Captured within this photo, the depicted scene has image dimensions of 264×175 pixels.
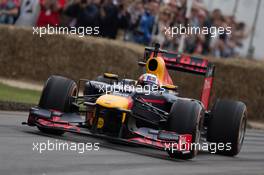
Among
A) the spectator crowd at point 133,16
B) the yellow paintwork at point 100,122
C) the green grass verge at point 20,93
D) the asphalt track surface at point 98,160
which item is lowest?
the green grass verge at point 20,93

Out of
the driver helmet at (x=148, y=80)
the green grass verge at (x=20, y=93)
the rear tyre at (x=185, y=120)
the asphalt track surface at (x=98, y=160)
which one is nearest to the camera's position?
the asphalt track surface at (x=98, y=160)

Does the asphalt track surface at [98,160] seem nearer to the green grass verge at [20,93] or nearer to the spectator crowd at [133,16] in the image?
the green grass verge at [20,93]

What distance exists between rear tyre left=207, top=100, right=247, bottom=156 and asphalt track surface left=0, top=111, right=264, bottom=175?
288 millimetres

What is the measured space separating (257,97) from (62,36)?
21.0 ft

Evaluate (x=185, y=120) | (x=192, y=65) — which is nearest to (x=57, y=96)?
(x=185, y=120)

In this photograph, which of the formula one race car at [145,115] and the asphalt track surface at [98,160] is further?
the formula one race car at [145,115]

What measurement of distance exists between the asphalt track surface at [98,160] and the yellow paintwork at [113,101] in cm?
62

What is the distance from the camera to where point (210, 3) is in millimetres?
22312

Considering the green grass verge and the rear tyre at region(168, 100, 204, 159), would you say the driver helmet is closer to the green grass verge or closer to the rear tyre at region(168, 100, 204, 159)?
the rear tyre at region(168, 100, 204, 159)

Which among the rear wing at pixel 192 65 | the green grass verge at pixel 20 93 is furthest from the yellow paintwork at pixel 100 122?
the green grass verge at pixel 20 93

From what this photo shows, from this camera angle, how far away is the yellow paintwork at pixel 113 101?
1113 cm

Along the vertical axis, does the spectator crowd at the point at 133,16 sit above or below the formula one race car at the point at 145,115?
above

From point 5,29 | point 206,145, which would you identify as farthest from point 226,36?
point 206,145

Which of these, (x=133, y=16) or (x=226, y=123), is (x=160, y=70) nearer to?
(x=226, y=123)
